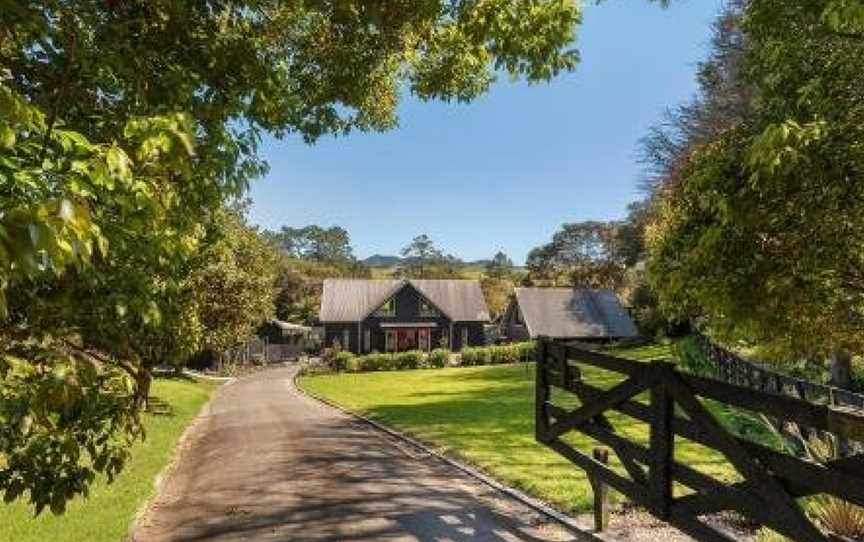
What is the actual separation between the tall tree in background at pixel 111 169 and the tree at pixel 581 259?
7218 centimetres

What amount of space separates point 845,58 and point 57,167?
5.58 m

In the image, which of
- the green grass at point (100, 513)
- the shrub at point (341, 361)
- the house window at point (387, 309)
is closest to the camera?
the green grass at point (100, 513)

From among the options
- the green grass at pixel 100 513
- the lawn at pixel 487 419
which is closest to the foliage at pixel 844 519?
the lawn at pixel 487 419

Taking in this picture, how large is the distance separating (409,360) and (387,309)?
13.4m

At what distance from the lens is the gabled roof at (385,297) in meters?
69.7

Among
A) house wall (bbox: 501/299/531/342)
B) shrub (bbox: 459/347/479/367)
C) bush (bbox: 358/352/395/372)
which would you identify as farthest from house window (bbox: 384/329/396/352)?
bush (bbox: 358/352/395/372)

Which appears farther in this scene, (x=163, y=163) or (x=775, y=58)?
(x=775, y=58)

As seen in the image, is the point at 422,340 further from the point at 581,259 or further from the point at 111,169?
the point at 111,169

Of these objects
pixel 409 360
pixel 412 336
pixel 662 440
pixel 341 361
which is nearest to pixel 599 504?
pixel 662 440

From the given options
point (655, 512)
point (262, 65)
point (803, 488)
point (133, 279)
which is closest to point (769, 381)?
point (655, 512)

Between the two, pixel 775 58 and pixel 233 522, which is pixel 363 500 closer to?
pixel 233 522

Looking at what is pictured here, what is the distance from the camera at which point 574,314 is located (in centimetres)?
6022

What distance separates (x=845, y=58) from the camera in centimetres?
607

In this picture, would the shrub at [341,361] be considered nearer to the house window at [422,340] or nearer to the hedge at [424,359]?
the hedge at [424,359]
